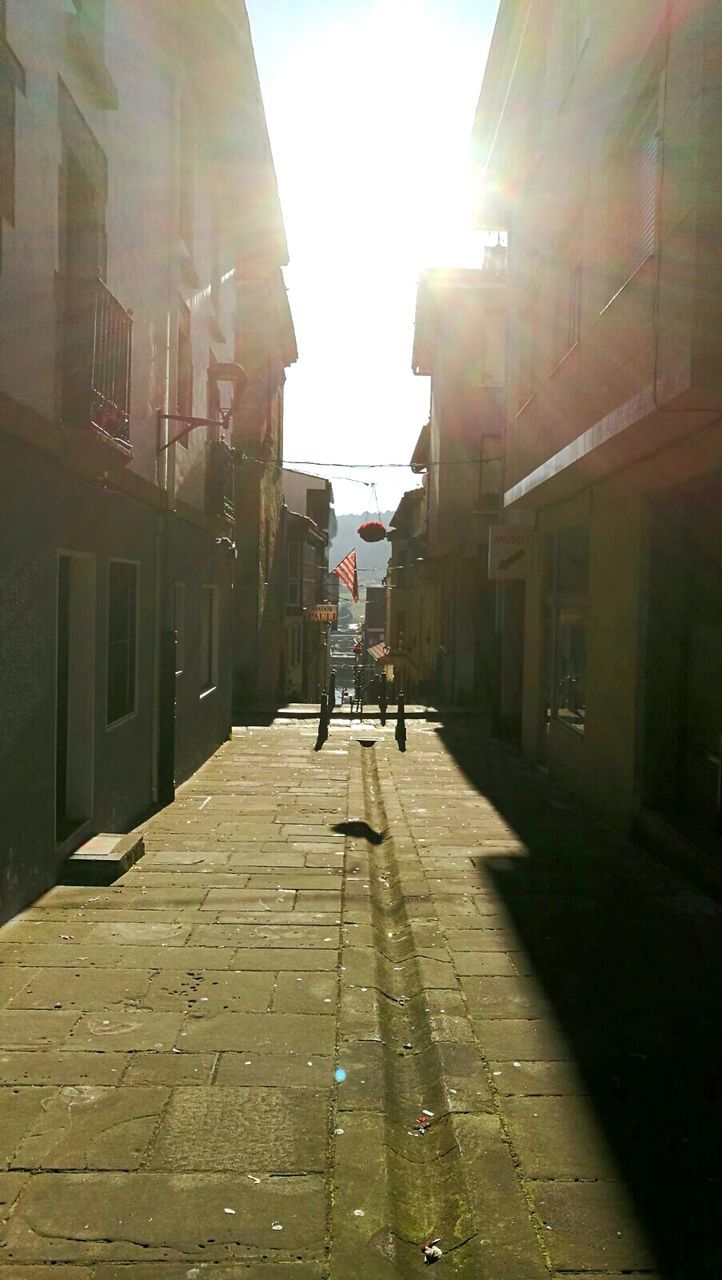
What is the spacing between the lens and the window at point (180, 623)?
1269 cm

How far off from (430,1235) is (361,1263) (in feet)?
1.03

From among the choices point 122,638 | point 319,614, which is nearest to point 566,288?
point 122,638

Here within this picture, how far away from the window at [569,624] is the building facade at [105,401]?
4323 millimetres

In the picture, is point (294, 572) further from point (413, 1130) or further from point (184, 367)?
point (413, 1130)

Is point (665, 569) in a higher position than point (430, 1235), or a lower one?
higher

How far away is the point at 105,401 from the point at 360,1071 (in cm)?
506

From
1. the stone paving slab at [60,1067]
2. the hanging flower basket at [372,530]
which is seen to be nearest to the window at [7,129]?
the stone paving slab at [60,1067]

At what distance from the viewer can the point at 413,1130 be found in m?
4.04

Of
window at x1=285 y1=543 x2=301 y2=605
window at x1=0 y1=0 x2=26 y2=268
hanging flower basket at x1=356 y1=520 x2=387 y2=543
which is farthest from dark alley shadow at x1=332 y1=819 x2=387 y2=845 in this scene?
hanging flower basket at x1=356 y1=520 x2=387 y2=543

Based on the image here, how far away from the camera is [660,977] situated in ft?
18.3

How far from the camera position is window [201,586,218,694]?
50.8 feet

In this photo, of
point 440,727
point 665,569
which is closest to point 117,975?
point 665,569

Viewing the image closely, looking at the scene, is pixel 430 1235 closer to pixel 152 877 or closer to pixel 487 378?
pixel 152 877

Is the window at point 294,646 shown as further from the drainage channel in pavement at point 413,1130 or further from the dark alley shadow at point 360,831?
the drainage channel in pavement at point 413,1130
